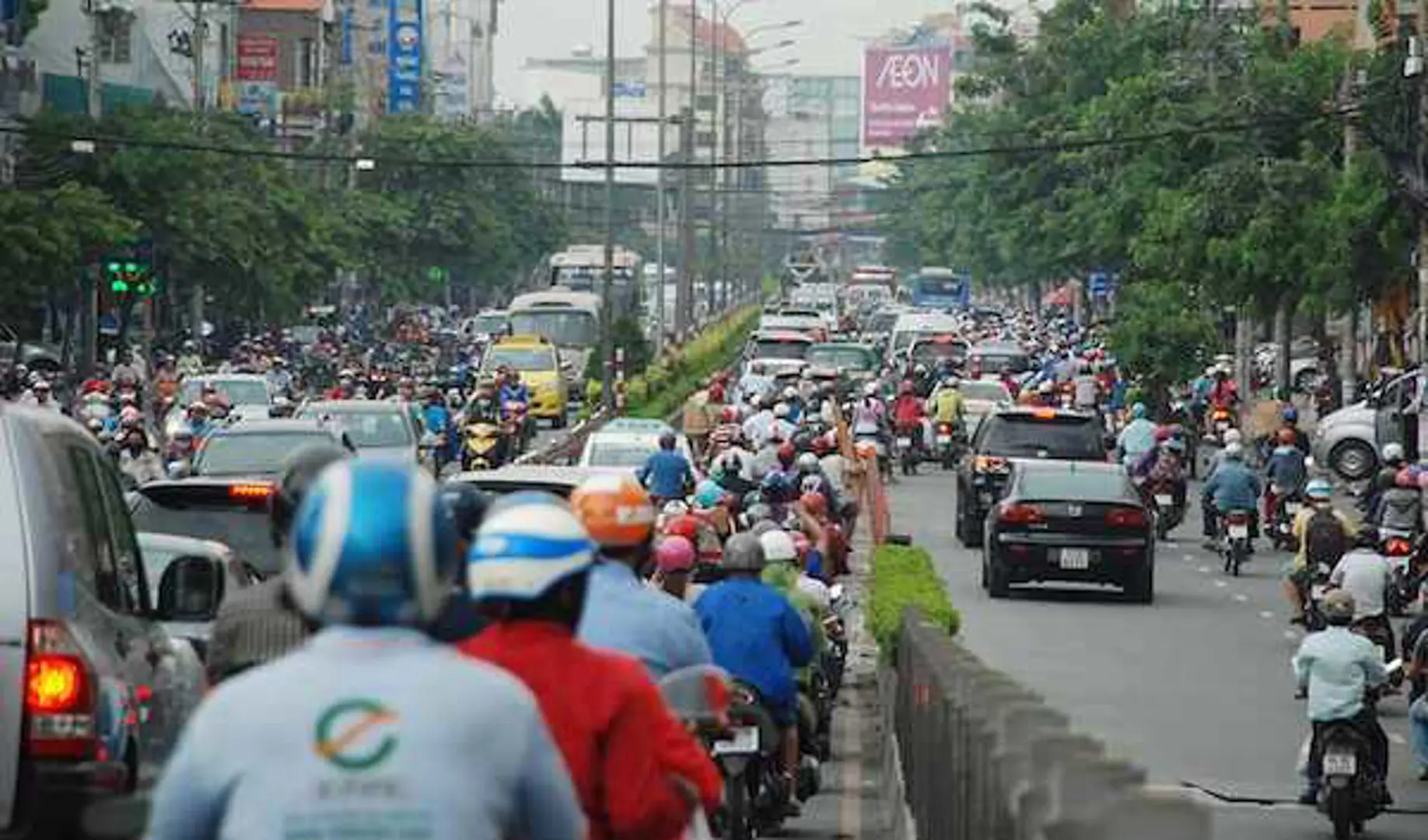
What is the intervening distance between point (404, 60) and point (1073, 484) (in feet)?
409

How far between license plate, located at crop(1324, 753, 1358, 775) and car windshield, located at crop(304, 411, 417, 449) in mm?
20372

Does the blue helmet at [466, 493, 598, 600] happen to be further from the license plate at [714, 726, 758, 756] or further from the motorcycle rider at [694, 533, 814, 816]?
the motorcycle rider at [694, 533, 814, 816]

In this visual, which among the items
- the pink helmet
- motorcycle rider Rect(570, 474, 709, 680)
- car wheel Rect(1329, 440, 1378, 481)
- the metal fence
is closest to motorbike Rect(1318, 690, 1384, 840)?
the metal fence

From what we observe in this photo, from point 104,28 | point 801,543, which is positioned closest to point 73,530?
point 801,543

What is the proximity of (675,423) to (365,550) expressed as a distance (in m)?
64.7

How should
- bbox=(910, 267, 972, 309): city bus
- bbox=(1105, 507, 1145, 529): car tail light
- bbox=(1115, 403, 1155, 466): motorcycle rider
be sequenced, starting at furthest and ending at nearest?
bbox=(910, 267, 972, 309): city bus < bbox=(1115, 403, 1155, 466): motorcycle rider < bbox=(1105, 507, 1145, 529): car tail light

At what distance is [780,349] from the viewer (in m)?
76.7

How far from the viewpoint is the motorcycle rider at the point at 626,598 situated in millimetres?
10281

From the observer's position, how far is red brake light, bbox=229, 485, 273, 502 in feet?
68.6

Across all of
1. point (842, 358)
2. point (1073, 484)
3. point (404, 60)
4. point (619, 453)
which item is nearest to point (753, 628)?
point (1073, 484)

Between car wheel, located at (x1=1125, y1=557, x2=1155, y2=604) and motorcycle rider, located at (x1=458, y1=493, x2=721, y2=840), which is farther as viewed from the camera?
car wheel, located at (x1=1125, y1=557, x2=1155, y2=604)

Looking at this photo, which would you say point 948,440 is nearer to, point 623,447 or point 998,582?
point 623,447

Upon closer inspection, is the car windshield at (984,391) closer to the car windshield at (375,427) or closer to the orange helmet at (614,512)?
the car windshield at (375,427)

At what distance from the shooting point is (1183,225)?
213 ft
